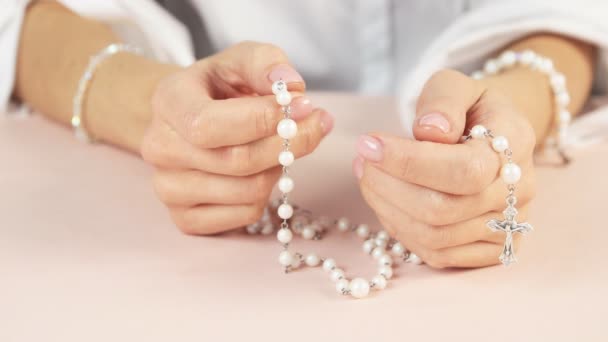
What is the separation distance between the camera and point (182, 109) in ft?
1.66

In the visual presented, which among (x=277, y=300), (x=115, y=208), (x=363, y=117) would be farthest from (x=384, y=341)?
(x=363, y=117)

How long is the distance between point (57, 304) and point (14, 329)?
0.11 feet

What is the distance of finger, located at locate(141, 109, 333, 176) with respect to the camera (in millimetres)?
506

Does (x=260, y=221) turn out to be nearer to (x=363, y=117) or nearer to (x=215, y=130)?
(x=215, y=130)

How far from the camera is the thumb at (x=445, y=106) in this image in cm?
46

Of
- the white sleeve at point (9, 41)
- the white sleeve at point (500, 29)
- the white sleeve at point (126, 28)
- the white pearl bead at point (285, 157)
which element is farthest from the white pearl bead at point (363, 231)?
the white sleeve at point (9, 41)

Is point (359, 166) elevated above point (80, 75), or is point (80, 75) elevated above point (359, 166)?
point (80, 75)

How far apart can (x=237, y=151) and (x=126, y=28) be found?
0.41m

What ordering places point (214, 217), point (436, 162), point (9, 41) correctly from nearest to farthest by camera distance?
1. point (436, 162)
2. point (214, 217)
3. point (9, 41)

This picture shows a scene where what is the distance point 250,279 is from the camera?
19.8 inches

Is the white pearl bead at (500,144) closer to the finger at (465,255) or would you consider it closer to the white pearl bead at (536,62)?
the finger at (465,255)

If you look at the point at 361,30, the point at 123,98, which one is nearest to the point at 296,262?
the point at 123,98

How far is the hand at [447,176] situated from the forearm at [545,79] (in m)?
0.16

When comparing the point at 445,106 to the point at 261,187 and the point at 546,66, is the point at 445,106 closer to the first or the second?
the point at 261,187
